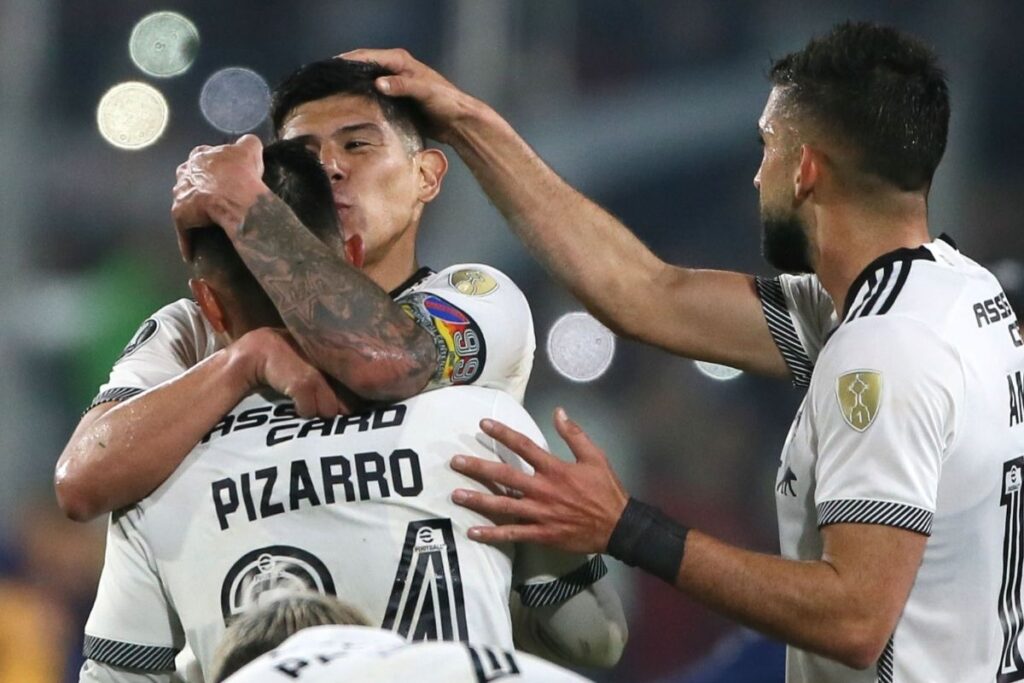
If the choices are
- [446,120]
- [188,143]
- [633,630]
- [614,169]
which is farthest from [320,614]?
[188,143]

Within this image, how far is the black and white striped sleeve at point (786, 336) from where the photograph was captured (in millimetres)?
2871

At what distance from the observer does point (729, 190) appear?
228 inches

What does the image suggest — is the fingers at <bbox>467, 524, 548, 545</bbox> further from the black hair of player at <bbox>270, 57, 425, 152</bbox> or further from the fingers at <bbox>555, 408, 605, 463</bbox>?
the black hair of player at <bbox>270, 57, 425, 152</bbox>

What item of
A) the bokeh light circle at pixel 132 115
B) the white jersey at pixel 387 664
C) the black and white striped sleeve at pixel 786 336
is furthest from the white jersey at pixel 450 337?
the bokeh light circle at pixel 132 115

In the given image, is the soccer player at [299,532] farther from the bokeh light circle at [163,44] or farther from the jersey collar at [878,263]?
the bokeh light circle at [163,44]

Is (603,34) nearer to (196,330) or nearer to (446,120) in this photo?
(446,120)

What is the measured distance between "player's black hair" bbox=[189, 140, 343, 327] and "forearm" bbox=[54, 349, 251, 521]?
14cm

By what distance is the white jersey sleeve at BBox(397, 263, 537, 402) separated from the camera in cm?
220

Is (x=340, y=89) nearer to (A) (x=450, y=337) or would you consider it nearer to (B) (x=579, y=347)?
(A) (x=450, y=337)

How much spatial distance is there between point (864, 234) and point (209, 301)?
117 centimetres

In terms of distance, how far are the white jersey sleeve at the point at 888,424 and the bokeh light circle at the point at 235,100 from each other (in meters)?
4.29

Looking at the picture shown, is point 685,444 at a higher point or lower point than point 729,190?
lower

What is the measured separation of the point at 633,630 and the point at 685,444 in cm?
77

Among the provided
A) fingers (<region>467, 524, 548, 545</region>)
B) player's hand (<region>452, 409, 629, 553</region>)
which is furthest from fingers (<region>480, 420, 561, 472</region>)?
fingers (<region>467, 524, 548, 545</region>)
